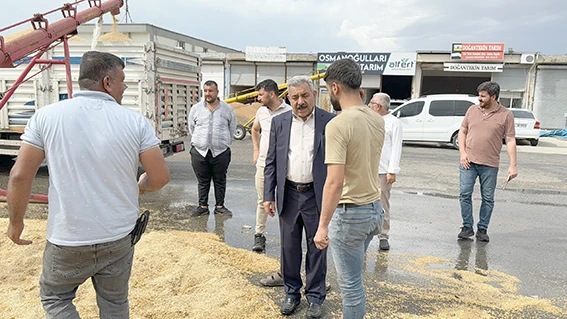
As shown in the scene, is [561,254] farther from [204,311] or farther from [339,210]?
[204,311]

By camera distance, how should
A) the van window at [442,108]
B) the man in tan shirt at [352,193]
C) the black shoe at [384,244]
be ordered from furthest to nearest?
1. the van window at [442,108]
2. the black shoe at [384,244]
3. the man in tan shirt at [352,193]

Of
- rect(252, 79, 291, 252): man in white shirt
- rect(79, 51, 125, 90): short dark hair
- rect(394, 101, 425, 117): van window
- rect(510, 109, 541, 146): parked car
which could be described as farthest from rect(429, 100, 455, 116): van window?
rect(79, 51, 125, 90): short dark hair

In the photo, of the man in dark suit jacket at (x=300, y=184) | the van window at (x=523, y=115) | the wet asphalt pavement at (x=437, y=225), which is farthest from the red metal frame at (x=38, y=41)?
the van window at (x=523, y=115)

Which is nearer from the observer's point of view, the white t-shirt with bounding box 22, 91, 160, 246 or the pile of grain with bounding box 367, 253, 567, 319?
the white t-shirt with bounding box 22, 91, 160, 246

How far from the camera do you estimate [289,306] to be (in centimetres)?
335

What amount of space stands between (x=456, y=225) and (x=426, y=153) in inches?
329

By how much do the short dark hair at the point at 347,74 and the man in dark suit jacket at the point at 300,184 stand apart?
64 cm

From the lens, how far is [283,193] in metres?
3.40

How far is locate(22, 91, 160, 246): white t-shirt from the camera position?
212cm

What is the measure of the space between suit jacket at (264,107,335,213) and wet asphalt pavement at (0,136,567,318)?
95 cm

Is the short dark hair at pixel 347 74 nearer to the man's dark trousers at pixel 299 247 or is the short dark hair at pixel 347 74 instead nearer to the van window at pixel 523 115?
the man's dark trousers at pixel 299 247

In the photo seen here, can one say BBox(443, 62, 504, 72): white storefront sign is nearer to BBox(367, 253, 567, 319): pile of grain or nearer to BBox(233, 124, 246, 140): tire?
BBox(233, 124, 246, 140): tire

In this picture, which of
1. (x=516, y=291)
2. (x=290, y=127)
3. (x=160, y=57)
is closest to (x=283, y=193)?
(x=290, y=127)

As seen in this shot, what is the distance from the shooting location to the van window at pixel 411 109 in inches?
624
